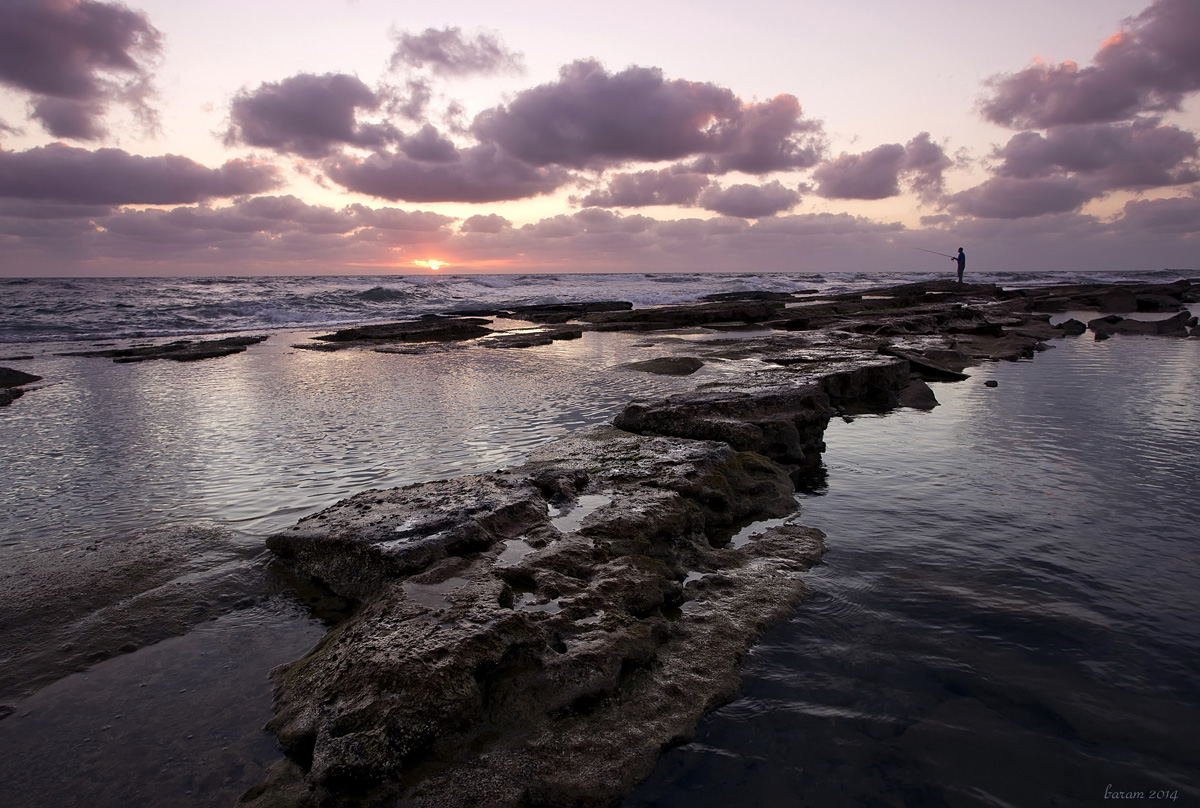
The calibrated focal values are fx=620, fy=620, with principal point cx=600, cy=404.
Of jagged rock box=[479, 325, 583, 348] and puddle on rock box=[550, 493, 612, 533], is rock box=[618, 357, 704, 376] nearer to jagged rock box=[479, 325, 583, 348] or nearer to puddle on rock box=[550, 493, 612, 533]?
jagged rock box=[479, 325, 583, 348]

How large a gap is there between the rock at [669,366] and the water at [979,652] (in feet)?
20.0

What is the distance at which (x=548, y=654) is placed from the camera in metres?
2.79

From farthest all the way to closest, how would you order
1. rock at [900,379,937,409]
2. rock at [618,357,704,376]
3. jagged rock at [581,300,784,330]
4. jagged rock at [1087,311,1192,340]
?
jagged rock at [581,300,784,330] < jagged rock at [1087,311,1192,340] < rock at [618,357,704,376] < rock at [900,379,937,409]

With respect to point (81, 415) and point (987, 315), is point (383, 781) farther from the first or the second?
point (987, 315)

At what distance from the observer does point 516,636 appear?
2783mm

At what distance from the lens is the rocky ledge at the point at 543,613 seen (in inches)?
92.8

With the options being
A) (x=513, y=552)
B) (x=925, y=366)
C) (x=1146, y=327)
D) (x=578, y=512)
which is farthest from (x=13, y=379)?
(x=1146, y=327)

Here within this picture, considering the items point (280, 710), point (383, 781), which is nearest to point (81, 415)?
point (280, 710)

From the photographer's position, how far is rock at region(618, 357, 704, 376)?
472 inches

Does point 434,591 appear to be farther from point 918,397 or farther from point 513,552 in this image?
point 918,397

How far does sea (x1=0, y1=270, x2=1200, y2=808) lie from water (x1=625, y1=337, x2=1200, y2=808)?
0.01 meters

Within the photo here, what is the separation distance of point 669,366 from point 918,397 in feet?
15.8

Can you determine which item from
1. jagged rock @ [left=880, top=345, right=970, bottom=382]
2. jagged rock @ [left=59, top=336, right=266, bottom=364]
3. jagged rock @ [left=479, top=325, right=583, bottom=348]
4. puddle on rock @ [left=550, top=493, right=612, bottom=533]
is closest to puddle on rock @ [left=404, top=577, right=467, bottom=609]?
puddle on rock @ [left=550, top=493, right=612, bottom=533]

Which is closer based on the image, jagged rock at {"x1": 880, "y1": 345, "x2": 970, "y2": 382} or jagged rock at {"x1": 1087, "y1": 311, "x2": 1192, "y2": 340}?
jagged rock at {"x1": 880, "y1": 345, "x2": 970, "y2": 382}
